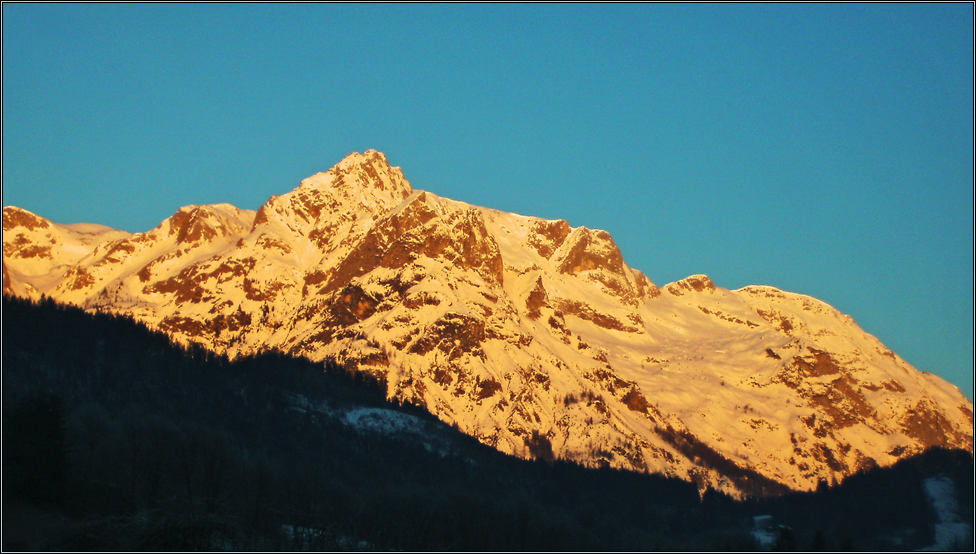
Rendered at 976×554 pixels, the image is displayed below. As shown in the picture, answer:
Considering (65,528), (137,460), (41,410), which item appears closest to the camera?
(65,528)

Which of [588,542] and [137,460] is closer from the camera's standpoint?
[137,460]

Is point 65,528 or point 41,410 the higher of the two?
point 41,410

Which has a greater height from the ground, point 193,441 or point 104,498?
point 193,441

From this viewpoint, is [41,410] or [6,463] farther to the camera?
[41,410]

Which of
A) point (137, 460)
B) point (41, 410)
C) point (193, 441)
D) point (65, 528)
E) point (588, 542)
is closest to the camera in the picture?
point (65, 528)

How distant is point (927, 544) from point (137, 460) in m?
101

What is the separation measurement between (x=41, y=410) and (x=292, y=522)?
3040 centimetres

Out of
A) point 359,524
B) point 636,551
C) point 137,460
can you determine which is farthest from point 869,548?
point 137,460

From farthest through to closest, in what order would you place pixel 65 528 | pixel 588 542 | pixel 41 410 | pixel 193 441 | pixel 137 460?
1. pixel 588 542
2. pixel 193 441
3. pixel 137 460
4. pixel 41 410
5. pixel 65 528

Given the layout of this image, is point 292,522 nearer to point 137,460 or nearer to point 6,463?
point 137,460

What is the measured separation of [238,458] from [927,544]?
292ft

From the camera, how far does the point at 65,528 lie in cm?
11500

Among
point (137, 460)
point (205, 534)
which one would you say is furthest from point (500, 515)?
point (205, 534)

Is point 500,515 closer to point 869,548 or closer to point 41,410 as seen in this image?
point 869,548
